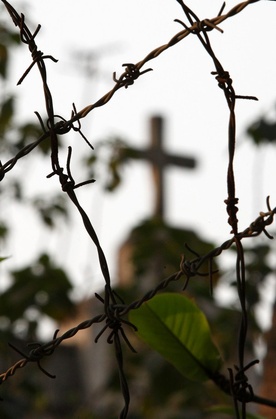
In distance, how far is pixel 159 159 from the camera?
7.39 meters

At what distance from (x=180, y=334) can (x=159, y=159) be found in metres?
5.88

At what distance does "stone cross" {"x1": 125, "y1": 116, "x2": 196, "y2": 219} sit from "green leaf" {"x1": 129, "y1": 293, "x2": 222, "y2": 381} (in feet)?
17.7

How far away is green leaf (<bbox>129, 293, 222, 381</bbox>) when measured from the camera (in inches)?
59.5

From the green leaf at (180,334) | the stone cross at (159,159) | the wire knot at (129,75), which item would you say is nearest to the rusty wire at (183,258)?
the wire knot at (129,75)

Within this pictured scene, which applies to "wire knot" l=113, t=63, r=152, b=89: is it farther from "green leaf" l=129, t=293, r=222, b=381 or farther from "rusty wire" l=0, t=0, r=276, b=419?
"green leaf" l=129, t=293, r=222, b=381

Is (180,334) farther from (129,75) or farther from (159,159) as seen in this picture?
(159,159)

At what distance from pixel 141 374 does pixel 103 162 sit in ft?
2.84

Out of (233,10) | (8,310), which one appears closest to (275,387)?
(8,310)

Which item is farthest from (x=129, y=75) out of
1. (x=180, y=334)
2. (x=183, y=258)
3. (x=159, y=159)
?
(x=159, y=159)

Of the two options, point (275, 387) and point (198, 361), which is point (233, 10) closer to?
point (198, 361)

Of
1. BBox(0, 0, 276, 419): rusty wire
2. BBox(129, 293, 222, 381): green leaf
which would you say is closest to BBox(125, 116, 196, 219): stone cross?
BBox(129, 293, 222, 381): green leaf

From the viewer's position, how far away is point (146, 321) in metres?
1.51

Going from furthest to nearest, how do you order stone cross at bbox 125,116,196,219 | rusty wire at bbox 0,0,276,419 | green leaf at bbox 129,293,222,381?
stone cross at bbox 125,116,196,219
green leaf at bbox 129,293,222,381
rusty wire at bbox 0,0,276,419

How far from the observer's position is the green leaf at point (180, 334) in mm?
1511
